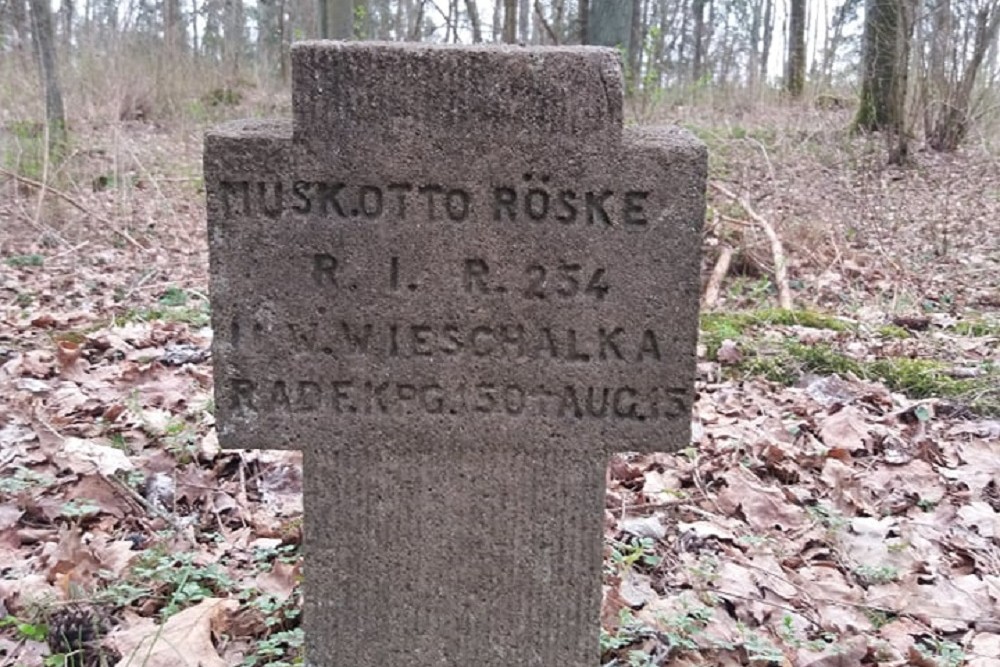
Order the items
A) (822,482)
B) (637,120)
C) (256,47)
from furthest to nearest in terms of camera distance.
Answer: (256,47), (637,120), (822,482)

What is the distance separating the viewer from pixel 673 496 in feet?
11.1

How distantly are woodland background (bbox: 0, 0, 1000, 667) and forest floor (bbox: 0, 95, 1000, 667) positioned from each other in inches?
0.5

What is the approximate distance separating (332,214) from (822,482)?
2421mm

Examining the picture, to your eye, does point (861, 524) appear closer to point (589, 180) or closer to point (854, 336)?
point (589, 180)

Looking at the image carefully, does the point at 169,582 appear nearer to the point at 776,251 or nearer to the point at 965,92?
the point at 776,251

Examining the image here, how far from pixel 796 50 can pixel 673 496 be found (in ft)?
49.2

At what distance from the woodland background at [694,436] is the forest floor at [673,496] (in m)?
0.01

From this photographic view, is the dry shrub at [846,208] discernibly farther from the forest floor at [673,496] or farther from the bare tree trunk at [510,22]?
the bare tree trunk at [510,22]

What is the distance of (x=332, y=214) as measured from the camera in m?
1.86

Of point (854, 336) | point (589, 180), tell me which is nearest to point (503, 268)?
point (589, 180)

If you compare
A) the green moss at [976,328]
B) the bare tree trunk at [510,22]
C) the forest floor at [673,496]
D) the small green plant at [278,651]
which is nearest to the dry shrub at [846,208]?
the forest floor at [673,496]

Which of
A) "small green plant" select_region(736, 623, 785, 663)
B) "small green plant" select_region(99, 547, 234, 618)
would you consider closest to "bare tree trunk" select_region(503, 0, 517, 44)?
"small green plant" select_region(99, 547, 234, 618)

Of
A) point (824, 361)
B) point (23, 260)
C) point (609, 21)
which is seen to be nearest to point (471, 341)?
point (824, 361)

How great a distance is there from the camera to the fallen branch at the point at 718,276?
6.55 metres
